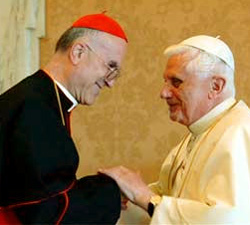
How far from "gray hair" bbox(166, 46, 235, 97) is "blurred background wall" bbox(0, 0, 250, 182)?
1.85 feet

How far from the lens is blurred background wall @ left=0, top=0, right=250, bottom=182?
251cm

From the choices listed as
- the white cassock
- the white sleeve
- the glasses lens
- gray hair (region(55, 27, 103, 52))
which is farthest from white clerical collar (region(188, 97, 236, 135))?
gray hair (region(55, 27, 103, 52))

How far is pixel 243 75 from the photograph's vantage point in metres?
2.48

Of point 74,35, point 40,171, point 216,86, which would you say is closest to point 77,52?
point 74,35

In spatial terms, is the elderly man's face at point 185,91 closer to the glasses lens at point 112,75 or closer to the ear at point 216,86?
the ear at point 216,86

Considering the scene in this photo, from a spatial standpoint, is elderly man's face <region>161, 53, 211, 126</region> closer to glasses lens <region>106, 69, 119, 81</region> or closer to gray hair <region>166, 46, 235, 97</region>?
gray hair <region>166, 46, 235, 97</region>

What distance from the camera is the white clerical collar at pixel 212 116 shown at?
1.93 metres

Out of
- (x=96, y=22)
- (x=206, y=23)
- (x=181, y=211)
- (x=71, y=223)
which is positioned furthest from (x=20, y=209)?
(x=206, y=23)

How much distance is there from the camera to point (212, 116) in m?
1.94

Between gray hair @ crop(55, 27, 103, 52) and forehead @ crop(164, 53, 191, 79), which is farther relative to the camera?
forehead @ crop(164, 53, 191, 79)

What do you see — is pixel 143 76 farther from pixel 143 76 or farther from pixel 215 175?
pixel 215 175

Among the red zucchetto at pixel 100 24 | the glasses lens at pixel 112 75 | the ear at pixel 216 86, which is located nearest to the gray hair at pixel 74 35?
the red zucchetto at pixel 100 24

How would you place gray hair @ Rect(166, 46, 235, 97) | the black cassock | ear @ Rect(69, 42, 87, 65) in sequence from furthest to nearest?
gray hair @ Rect(166, 46, 235, 97)
ear @ Rect(69, 42, 87, 65)
the black cassock

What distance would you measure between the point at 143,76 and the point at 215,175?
0.97 m
